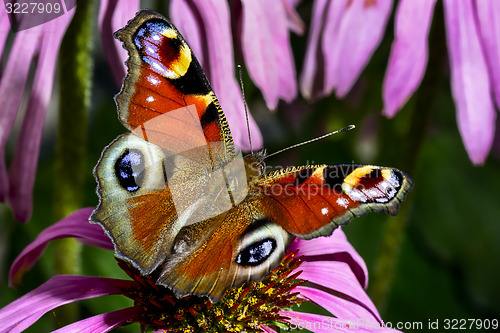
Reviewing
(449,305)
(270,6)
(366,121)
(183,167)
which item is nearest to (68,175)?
(183,167)

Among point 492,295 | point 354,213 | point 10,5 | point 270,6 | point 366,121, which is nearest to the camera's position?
point 354,213

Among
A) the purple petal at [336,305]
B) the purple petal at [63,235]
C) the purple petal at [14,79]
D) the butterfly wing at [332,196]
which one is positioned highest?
the purple petal at [14,79]

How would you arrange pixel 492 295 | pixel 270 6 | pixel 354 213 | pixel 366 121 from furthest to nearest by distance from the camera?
pixel 366 121, pixel 492 295, pixel 270 6, pixel 354 213

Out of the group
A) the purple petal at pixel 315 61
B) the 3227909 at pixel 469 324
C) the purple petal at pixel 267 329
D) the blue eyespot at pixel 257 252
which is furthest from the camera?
the 3227909 at pixel 469 324

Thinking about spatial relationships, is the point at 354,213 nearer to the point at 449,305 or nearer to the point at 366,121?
the point at 449,305

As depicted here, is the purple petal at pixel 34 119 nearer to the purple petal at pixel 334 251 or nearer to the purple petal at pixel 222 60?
the purple petal at pixel 222 60

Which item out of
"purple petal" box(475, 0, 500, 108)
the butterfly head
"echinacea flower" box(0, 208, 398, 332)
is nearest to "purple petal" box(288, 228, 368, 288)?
"echinacea flower" box(0, 208, 398, 332)

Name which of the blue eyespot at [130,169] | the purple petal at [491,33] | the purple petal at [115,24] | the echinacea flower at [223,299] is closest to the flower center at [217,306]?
the echinacea flower at [223,299]

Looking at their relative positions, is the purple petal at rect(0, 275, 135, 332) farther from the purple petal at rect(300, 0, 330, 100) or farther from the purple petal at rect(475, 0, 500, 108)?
the purple petal at rect(475, 0, 500, 108)

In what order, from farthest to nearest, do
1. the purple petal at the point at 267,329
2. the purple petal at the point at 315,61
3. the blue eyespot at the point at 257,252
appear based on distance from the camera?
the purple petal at the point at 315,61
the purple petal at the point at 267,329
the blue eyespot at the point at 257,252
